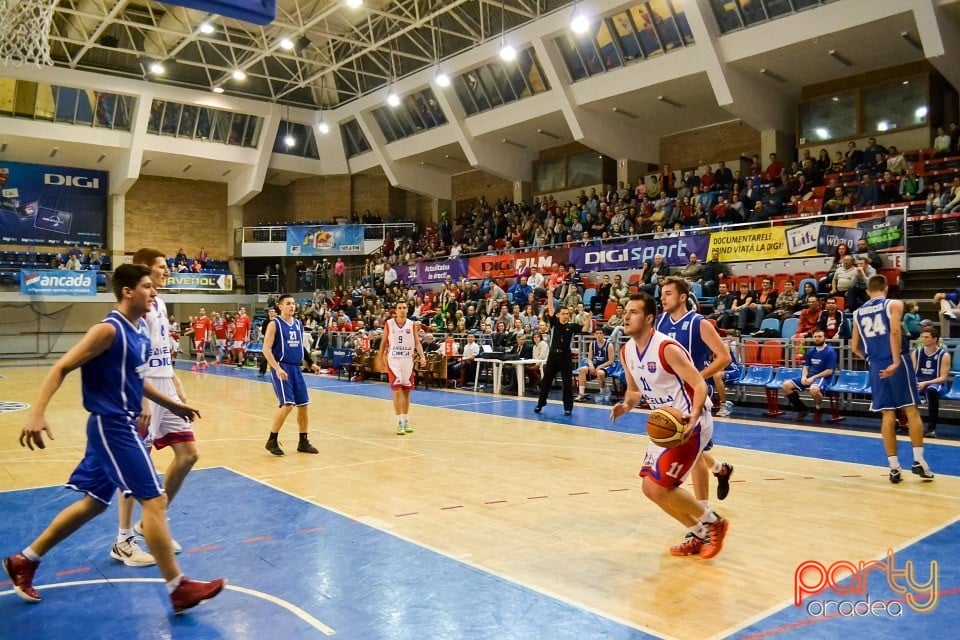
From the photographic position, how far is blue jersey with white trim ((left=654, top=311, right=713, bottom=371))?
5.41 metres

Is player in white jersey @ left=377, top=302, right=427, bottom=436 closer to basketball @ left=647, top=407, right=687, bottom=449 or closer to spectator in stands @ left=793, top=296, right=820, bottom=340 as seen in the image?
basketball @ left=647, top=407, right=687, bottom=449

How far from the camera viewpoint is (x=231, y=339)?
2550 centimetres

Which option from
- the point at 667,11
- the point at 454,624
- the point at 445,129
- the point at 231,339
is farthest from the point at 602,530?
the point at 445,129

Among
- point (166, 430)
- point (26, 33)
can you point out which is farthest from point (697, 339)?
point (26, 33)

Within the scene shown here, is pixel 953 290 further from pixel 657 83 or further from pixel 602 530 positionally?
pixel 602 530

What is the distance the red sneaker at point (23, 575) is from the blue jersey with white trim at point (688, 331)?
423cm

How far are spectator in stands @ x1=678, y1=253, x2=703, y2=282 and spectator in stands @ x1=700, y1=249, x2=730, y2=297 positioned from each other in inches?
4.1

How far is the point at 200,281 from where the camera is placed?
31625 millimetres

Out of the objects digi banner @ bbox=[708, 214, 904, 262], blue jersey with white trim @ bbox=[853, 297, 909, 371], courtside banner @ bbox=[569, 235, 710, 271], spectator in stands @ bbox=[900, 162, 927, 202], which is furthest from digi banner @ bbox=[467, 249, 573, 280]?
blue jersey with white trim @ bbox=[853, 297, 909, 371]

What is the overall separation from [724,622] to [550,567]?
117 centimetres

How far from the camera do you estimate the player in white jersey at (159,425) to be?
4688 millimetres

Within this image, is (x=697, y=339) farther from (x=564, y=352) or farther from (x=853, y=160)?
(x=853, y=160)

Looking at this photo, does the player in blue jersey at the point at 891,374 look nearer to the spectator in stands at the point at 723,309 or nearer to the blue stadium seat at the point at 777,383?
the blue stadium seat at the point at 777,383

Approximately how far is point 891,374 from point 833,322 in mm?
5598
